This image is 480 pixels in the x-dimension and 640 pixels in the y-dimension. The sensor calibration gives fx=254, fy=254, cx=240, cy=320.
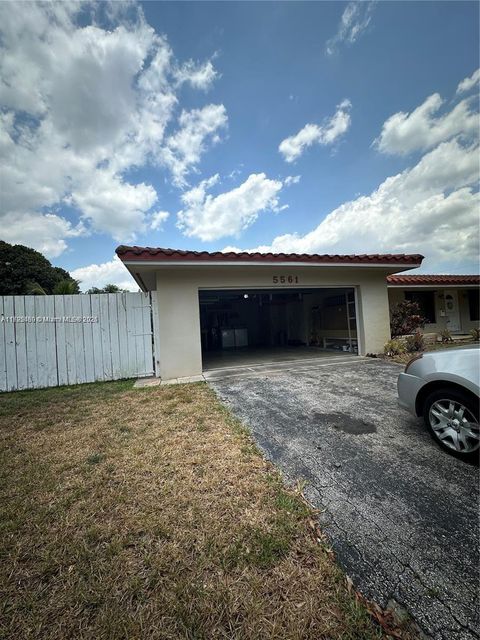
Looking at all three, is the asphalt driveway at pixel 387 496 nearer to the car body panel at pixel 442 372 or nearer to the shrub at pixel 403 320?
the car body panel at pixel 442 372

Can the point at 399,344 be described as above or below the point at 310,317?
below

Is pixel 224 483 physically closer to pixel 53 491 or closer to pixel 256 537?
pixel 256 537

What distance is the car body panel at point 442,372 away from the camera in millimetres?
2381

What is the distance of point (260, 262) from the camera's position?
6559 millimetres

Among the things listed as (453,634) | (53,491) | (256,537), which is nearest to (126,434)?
(53,491)

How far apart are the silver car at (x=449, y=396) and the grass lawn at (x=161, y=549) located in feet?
5.77

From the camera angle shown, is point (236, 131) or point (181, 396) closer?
point (181, 396)

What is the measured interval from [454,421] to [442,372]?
1.55 ft

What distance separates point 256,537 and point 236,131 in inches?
392

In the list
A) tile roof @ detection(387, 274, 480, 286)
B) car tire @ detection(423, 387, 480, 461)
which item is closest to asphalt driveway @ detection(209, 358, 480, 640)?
car tire @ detection(423, 387, 480, 461)

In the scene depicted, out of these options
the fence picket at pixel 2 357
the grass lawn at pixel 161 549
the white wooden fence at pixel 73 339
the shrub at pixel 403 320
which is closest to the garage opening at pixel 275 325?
Result: the shrub at pixel 403 320

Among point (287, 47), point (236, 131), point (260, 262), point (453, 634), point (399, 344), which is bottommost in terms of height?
point (453, 634)

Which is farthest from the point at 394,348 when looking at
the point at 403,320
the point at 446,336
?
the point at 446,336

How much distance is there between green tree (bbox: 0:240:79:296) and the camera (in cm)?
1953
